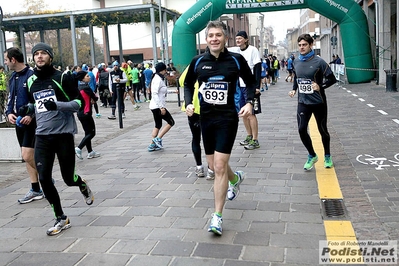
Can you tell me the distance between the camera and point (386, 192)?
5309 millimetres

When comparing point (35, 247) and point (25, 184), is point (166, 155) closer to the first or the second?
point (25, 184)

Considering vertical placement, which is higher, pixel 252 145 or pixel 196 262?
pixel 252 145

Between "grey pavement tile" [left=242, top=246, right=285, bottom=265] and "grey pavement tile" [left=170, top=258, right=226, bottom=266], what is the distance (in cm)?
23

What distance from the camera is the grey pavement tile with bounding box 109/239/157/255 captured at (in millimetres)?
4020

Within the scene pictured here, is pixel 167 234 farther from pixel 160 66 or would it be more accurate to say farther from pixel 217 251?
pixel 160 66

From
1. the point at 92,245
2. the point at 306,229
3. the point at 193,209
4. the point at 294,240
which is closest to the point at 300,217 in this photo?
the point at 306,229

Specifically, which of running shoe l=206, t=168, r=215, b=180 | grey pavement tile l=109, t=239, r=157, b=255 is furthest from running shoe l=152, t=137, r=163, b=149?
grey pavement tile l=109, t=239, r=157, b=255

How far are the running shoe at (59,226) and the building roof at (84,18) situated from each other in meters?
21.3

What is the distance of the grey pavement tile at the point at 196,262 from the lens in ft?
12.0

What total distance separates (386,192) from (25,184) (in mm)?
5101

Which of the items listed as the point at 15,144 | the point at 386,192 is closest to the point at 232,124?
the point at 386,192

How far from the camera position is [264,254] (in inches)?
150

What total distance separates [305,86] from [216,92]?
2.29 metres

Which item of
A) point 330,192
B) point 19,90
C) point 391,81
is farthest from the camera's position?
point 391,81
